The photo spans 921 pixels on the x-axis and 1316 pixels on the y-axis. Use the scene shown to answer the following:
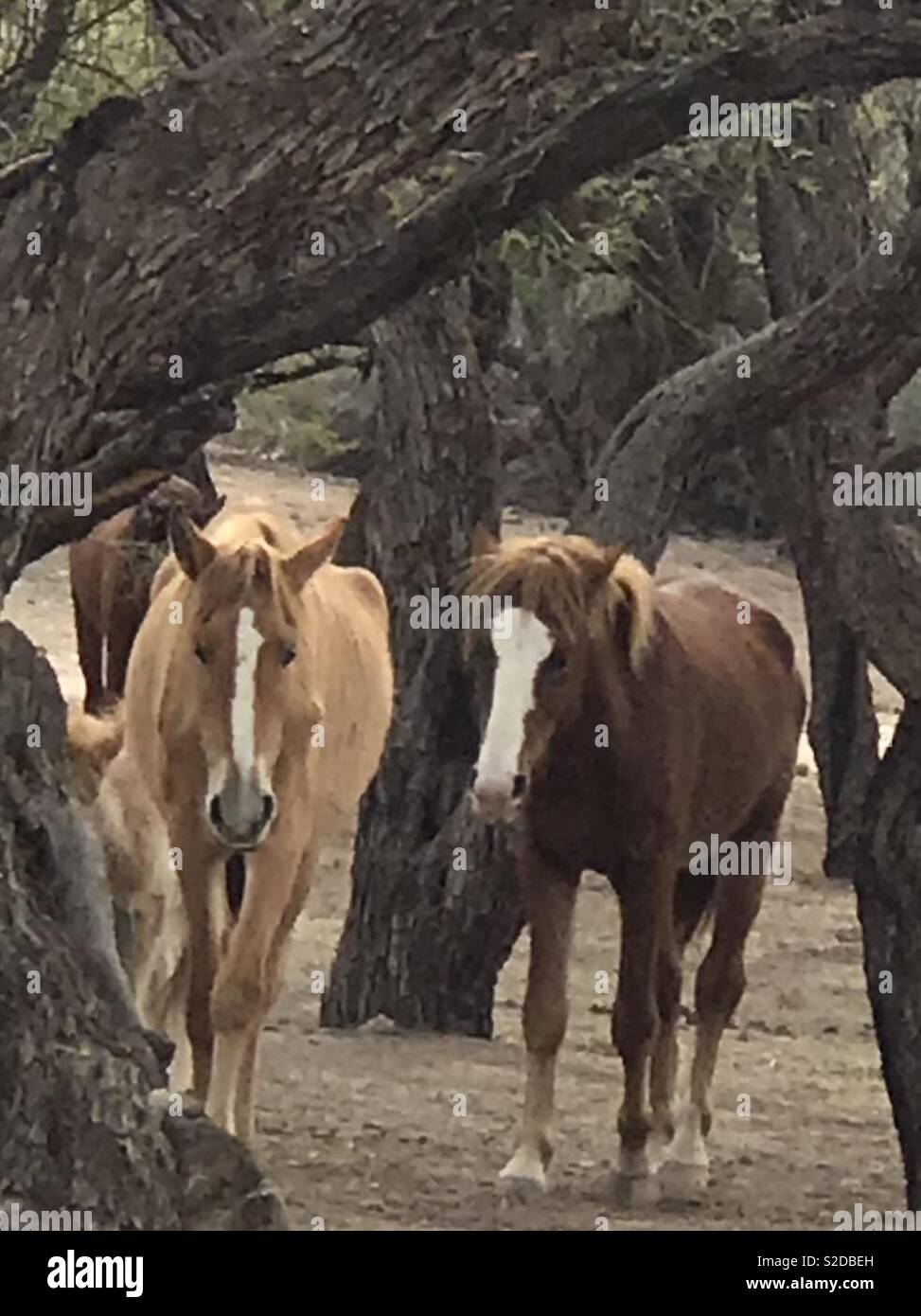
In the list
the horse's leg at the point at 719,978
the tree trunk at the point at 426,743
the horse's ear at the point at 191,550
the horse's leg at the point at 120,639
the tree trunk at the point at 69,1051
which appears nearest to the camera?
the tree trunk at the point at 69,1051

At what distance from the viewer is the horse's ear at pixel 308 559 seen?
4.23 m

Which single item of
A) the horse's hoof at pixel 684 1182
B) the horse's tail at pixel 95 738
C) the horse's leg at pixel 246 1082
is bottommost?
the horse's hoof at pixel 684 1182

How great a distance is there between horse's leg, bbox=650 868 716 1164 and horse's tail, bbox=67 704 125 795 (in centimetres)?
89

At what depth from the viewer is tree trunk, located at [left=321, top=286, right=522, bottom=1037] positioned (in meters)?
5.35

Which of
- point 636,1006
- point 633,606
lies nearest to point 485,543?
point 633,606

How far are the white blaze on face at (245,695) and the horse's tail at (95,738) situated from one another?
27cm

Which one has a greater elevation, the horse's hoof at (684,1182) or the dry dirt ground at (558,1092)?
the dry dirt ground at (558,1092)

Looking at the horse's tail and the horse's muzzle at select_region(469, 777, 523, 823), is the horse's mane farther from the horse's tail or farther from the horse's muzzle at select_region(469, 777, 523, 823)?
the horse's tail

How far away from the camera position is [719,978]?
486 cm

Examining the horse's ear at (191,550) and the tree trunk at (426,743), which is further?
the tree trunk at (426,743)

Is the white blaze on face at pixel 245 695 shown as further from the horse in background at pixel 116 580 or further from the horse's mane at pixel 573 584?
the horse in background at pixel 116 580

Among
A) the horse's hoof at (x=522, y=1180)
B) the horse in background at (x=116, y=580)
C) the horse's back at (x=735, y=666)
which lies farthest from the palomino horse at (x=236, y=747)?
the horse's back at (x=735, y=666)

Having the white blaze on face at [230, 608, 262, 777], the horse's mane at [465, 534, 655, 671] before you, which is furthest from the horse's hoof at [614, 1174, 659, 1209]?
the white blaze on face at [230, 608, 262, 777]

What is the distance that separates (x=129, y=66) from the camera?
16.4ft
